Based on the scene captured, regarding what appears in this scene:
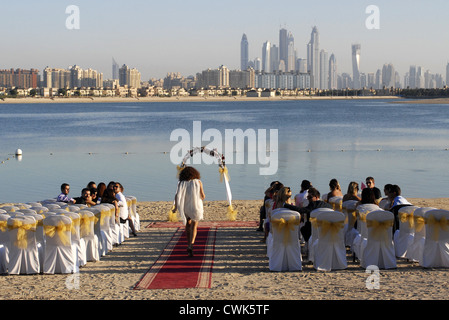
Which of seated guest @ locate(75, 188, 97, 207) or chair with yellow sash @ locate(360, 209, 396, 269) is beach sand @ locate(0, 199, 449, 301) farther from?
seated guest @ locate(75, 188, 97, 207)

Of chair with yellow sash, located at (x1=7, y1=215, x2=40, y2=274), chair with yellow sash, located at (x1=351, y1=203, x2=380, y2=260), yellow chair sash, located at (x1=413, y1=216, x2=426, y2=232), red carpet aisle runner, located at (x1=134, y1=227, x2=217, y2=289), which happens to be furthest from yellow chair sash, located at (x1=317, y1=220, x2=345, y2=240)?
chair with yellow sash, located at (x1=7, y1=215, x2=40, y2=274)

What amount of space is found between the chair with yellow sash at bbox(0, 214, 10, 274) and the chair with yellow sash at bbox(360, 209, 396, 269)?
5.84 meters

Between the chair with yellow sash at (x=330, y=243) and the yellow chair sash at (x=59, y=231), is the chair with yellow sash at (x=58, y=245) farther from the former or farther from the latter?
the chair with yellow sash at (x=330, y=243)

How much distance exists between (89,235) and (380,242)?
5.00 meters

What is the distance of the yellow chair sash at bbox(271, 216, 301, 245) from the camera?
36.6 ft

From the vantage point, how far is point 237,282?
33.7 feet

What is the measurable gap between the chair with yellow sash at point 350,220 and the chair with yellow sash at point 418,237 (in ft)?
4.18

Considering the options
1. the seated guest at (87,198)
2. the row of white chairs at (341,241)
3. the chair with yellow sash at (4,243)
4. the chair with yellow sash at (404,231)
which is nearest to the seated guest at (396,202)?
the chair with yellow sash at (404,231)

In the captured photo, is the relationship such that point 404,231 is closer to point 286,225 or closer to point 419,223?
point 419,223

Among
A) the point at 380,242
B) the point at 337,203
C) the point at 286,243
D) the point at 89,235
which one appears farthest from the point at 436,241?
the point at 89,235

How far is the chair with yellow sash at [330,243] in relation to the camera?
1115 cm

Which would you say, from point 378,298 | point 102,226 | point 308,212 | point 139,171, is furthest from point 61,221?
point 139,171

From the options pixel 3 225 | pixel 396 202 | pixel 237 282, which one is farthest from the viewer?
pixel 396 202

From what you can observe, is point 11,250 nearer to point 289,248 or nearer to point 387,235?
point 289,248
